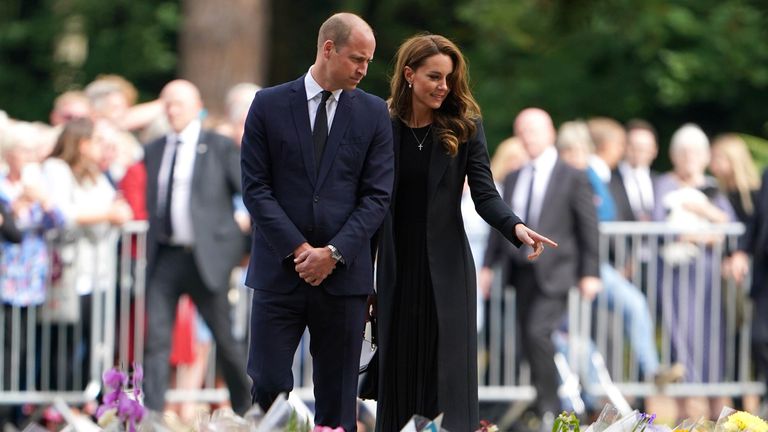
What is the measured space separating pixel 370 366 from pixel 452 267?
0.60 meters

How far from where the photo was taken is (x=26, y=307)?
39.1ft

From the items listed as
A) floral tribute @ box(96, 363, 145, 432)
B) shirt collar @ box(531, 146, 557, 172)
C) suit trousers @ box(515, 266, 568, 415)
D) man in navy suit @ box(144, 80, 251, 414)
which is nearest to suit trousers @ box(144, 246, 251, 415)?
man in navy suit @ box(144, 80, 251, 414)

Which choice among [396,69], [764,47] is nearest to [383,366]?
[396,69]

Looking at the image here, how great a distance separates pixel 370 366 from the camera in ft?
25.9

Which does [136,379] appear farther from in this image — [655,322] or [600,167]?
[600,167]

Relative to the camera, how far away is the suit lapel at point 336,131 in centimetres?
729

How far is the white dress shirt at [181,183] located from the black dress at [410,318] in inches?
151

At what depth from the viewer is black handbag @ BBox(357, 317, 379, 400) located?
7.89 meters

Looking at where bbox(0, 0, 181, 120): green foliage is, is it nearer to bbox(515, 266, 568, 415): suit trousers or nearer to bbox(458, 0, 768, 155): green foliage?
bbox(458, 0, 768, 155): green foliage

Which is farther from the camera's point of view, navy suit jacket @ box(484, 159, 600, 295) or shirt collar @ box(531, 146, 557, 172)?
shirt collar @ box(531, 146, 557, 172)

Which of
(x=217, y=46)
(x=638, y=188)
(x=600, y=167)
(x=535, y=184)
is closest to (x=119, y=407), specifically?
(x=535, y=184)

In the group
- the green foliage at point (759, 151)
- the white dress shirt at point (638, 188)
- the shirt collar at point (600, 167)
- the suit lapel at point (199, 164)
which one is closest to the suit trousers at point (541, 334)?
the shirt collar at point (600, 167)

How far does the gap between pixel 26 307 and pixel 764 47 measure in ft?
35.0

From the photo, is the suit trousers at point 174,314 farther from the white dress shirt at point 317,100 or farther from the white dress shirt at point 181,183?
the white dress shirt at point 317,100
